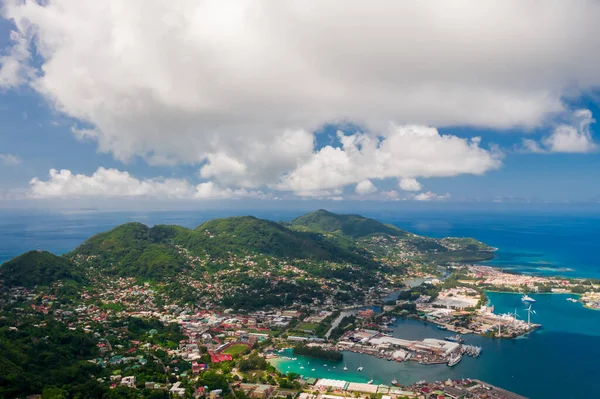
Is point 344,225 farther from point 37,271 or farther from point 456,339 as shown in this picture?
point 37,271

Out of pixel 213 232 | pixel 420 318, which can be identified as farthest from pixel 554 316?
pixel 213 232

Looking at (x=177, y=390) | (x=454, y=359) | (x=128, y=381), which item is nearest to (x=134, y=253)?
(x=128, y=381)

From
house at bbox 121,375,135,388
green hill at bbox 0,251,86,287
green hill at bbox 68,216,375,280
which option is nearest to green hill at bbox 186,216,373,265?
green hill at bbox 68,216,375,280

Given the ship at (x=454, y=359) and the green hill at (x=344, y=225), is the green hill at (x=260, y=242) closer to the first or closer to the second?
the green hill at (x=344, y=225)

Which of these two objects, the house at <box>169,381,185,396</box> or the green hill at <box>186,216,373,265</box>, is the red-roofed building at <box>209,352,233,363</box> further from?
the green hill at <box>186,216,373,265</box>

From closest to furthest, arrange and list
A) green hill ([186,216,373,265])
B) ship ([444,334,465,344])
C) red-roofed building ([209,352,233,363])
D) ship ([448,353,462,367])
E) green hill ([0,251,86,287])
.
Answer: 1. ship ([448,353,462,367])
2. red-roofed building ([209,352,233,363])
3. ship ([444,334,465,344])
4. green hill ([0,251,86,287])
5. green hill ([186,216,373,265])

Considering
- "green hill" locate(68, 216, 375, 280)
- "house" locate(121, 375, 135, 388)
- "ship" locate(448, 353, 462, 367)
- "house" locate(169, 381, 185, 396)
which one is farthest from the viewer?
"green hill" locate(68, 216, 375, 280)
